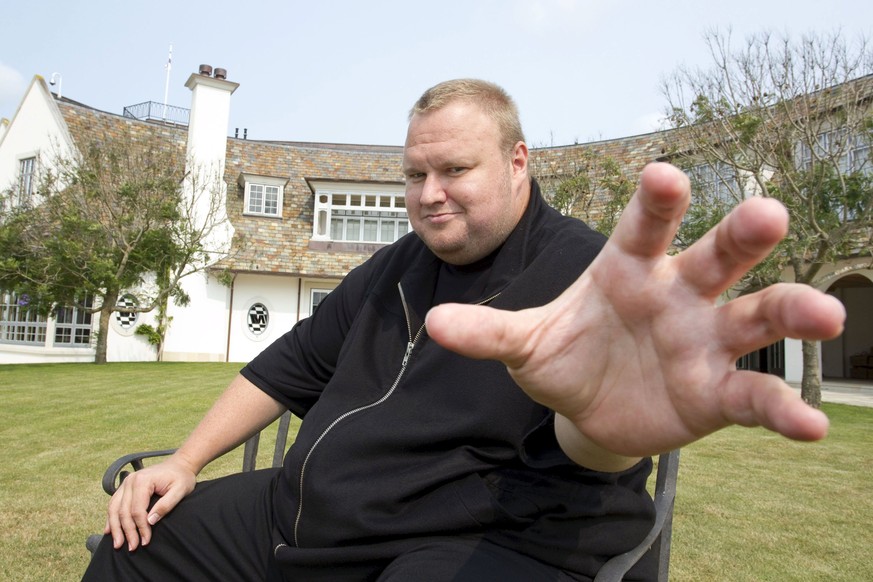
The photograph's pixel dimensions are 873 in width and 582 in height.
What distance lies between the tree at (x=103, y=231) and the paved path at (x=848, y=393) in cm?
1683

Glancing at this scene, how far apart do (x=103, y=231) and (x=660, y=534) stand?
63.8 feet

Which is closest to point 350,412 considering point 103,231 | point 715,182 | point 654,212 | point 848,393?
point 654,212

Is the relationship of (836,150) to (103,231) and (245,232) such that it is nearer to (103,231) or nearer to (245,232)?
(103,231)

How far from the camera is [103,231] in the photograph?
1861 cm

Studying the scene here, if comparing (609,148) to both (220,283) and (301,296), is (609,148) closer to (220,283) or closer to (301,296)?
(301,296)

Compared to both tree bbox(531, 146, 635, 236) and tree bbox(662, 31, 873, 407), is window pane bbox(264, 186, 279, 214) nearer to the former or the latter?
tree bbox(531, 146, 635, 236)

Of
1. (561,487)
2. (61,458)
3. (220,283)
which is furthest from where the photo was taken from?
(220,283)

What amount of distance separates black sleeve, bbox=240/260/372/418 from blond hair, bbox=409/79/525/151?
2.08 ft

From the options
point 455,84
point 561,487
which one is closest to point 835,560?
point 561,487

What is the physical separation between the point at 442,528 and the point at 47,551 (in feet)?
9.95

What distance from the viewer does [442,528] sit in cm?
166

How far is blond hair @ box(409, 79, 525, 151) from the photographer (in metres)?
2.04

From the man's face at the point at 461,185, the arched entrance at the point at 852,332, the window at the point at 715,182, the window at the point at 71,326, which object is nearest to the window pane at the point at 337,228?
the window at the point at 71,326

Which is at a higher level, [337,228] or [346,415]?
[337,228]
